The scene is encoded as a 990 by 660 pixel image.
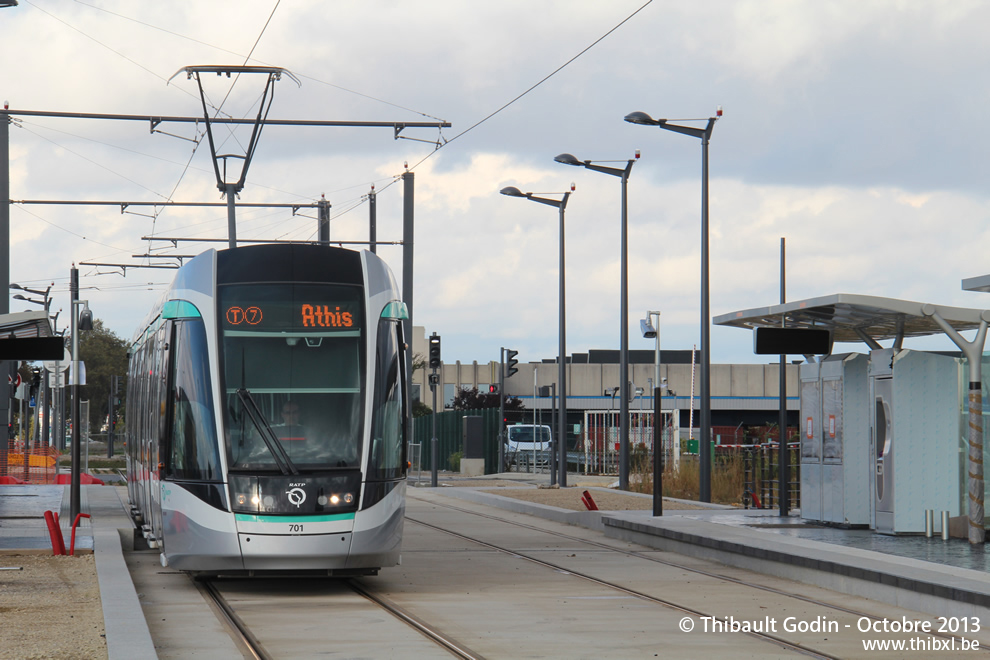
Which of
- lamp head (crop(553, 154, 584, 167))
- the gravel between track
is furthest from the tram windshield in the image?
lamp head (crop(553, 154, 584, 167))

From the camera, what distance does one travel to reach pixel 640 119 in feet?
87.0

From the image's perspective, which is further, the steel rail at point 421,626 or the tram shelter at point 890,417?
the tram shelter at point 890,417

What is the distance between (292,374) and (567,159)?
2050 centimetres

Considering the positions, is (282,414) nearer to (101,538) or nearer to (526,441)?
(101,538)

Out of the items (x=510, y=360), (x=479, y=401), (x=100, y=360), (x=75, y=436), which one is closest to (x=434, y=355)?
(x=510, y=360)

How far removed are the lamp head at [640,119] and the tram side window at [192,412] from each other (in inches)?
592

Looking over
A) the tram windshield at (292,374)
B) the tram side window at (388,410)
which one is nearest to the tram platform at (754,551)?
the tram windshield at (292,374)

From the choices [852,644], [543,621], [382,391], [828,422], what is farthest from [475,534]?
[852,644]

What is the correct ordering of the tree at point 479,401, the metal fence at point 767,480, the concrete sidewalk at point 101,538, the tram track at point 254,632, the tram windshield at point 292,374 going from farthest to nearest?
the tree at point 479,401, the metal fence at point 767,480, the tram windshield at point 292,374, the tram track at point 254,632, the concrete sidewalk at point 101,538

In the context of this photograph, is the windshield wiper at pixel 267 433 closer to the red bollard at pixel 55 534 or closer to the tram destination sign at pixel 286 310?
the tram destination sign at pixel 286 310

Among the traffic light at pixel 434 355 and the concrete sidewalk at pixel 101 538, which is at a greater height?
the traffic light at pixel 434 355

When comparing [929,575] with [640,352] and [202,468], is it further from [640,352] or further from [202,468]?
[640,352]

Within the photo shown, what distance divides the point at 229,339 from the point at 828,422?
9.59 metres

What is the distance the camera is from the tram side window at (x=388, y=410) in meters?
13.0
